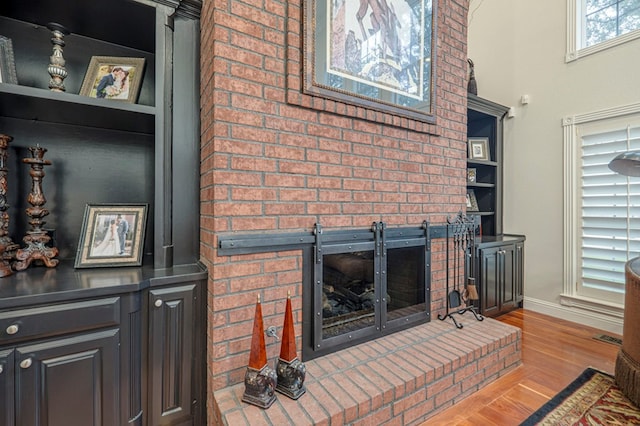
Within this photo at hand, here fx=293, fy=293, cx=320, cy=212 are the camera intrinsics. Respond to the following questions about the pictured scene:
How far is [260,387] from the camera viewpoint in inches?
49.0

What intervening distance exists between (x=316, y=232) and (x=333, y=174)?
13.7 inches

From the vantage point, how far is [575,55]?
2.80 metres

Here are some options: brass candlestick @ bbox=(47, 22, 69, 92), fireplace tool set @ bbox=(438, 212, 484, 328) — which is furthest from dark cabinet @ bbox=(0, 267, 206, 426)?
fireplace tool set @ bbox=(438, 212, 484, 328)

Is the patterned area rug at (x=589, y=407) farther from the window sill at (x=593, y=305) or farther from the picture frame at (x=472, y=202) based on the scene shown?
the picture frame at (x=472, y=202)

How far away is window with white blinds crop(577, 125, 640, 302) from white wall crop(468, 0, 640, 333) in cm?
19

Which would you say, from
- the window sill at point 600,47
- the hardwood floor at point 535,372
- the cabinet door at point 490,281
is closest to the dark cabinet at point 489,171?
the cabinet door at point 490,281

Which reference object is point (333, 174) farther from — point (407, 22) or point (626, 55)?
point (626, 55)

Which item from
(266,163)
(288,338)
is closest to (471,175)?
(266,163)

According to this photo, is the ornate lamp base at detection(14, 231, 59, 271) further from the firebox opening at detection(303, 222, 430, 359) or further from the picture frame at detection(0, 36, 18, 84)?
the firebox opening at detection(303, 222, 430, 359)

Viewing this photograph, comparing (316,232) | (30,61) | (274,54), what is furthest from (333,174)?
(30,61)

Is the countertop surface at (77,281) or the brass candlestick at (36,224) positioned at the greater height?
the brass candlestick at (36,224)

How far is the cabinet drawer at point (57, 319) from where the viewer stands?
103cm

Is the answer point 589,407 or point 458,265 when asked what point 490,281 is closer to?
point 458,265

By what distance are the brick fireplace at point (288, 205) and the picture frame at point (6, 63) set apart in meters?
0.82
